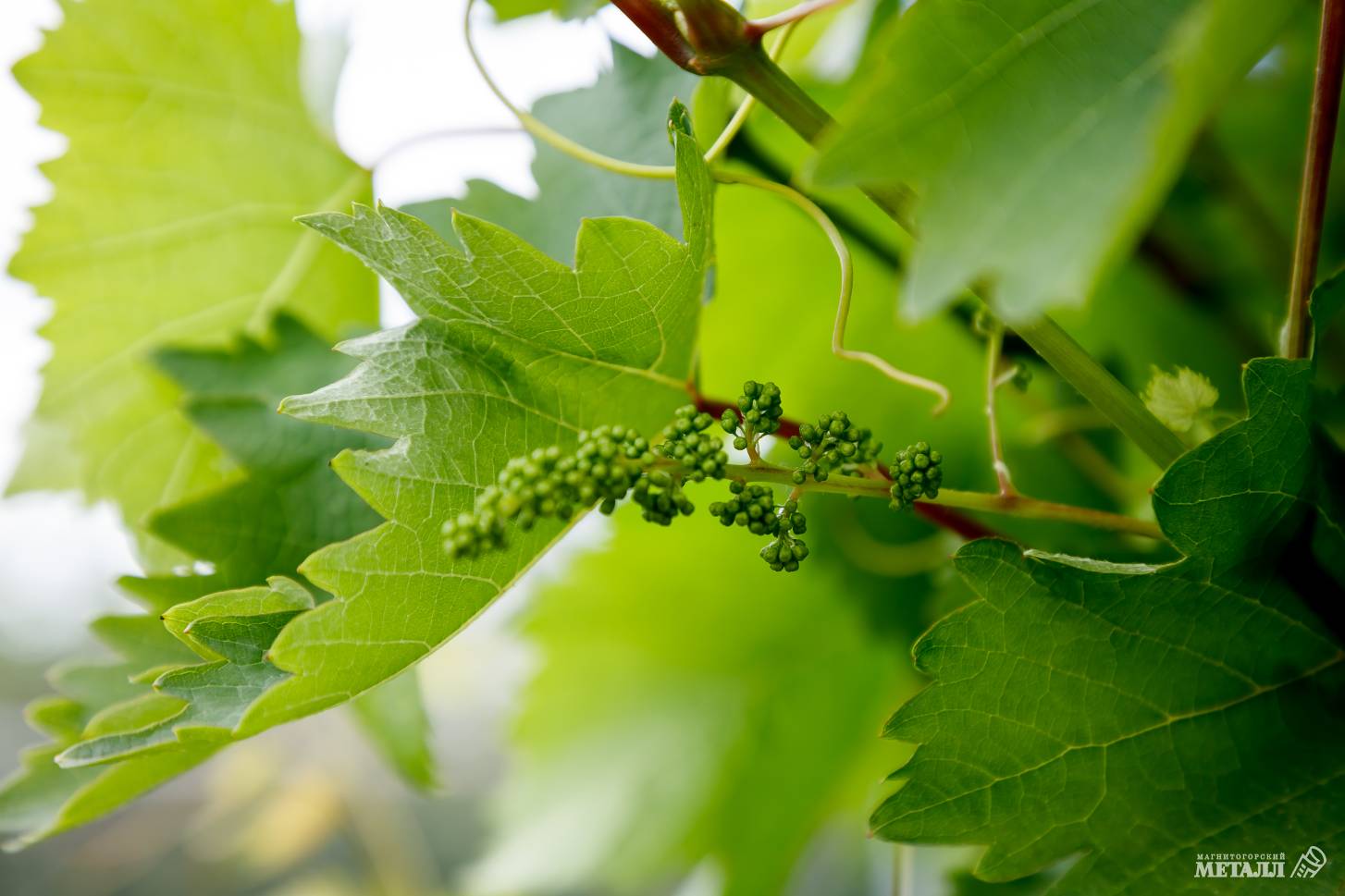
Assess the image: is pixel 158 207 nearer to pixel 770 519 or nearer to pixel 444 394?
pixel 444 394

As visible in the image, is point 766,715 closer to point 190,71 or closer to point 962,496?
point 962,496

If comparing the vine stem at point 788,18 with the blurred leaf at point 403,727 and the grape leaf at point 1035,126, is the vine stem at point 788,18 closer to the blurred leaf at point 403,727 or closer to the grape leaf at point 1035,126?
the grape leaf at point 1035,126

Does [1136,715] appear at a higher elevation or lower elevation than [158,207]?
lower

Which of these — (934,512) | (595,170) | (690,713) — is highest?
(595,170)

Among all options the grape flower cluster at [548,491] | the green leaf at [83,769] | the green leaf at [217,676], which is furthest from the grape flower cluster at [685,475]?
the green leaf at [83,769]

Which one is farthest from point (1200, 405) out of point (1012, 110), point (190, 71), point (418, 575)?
point (190, 71)

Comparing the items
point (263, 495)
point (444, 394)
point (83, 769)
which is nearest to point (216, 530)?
point (263, 495)

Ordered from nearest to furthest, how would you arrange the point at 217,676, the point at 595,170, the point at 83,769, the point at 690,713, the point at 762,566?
the point at 217,676 < the point at 83,769 < the point at 595,170 < the point at 762,566 < the point at 690,713
